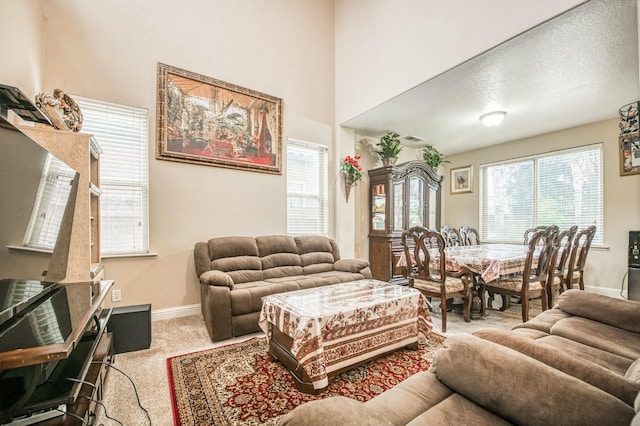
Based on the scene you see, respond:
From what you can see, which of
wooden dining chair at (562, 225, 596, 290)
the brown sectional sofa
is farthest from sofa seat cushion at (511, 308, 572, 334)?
wooden dining chair at (562, 225, 596, 290)

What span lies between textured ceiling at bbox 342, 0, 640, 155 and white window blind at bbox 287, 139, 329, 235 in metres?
0.81

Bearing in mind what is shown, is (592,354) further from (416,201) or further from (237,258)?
(416,201)

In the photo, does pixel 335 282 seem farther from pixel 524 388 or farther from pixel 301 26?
pixel 301 26

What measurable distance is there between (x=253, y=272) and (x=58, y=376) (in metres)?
2.13

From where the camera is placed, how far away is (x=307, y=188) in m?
4.49

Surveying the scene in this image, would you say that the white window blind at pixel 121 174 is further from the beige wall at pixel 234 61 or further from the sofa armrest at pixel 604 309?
the sofa armrest at pixel 604 309

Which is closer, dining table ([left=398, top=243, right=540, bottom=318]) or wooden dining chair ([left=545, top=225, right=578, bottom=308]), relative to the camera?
dining table ([left=398, top=243, right=540, bottom=318])

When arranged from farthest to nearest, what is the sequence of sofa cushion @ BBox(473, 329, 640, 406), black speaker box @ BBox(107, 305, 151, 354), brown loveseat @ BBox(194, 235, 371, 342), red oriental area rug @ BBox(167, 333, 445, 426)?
1. brown loveseat @ BBox(194, 235, 371, 342)
2. black speaker box @ BBox(107, 305, 151, 354)
3. red oriental area rug @ BBox(167, 333, 445, 426)
4. sofa cushion @ BBox(473, 329, 640, 406)

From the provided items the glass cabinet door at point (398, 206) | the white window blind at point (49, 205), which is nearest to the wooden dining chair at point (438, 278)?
the glass cabinet door at point (398, 206)

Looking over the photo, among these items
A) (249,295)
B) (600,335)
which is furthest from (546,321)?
(249,295)

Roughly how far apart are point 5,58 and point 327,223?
380 cm

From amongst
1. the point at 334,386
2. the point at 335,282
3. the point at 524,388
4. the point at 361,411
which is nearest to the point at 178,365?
the point at 334,386

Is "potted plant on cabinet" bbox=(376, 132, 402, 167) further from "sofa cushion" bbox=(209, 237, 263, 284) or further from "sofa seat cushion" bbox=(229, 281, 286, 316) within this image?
"sofa seat cushion" bbox=(229, 281, 286, 316)

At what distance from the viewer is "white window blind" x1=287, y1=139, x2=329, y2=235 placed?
4328mm
